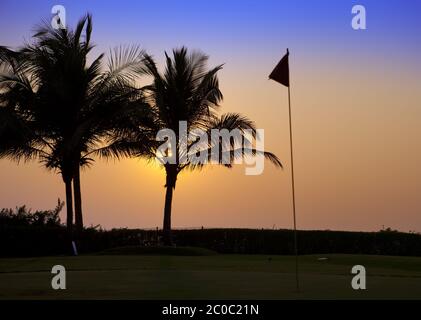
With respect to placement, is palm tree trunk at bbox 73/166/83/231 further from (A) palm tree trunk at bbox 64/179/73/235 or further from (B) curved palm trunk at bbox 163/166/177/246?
(B) curved palm trunk at bbox 163/166/177/246

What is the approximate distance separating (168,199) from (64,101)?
6.85 metres

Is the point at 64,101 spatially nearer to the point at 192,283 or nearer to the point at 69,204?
the point at 69,204

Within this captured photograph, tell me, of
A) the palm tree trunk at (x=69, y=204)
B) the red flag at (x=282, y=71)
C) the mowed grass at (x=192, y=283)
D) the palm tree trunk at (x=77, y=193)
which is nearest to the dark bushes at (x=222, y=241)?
the palm tree trunk at (x=69, y=204)

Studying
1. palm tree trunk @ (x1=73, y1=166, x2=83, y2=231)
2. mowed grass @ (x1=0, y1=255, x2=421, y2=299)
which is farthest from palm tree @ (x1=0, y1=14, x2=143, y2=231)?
mowed grass @ (x1=0, y1=255, x2=421, y2=299)

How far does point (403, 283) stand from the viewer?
59.1 ft

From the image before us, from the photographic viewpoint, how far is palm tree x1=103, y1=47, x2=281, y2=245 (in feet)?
128

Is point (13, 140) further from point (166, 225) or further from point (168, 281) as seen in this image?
point (168, 281)

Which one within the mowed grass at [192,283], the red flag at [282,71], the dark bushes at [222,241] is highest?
the red flag at [282,71]

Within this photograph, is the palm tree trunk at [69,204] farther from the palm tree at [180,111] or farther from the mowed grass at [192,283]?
the mowed grass at [192,283]

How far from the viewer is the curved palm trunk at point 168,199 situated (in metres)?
39.6

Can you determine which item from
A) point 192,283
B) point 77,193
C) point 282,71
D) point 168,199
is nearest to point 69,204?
point 77,193

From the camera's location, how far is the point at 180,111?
39.7m

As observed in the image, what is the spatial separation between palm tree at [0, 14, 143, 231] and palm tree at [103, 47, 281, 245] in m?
1.19
